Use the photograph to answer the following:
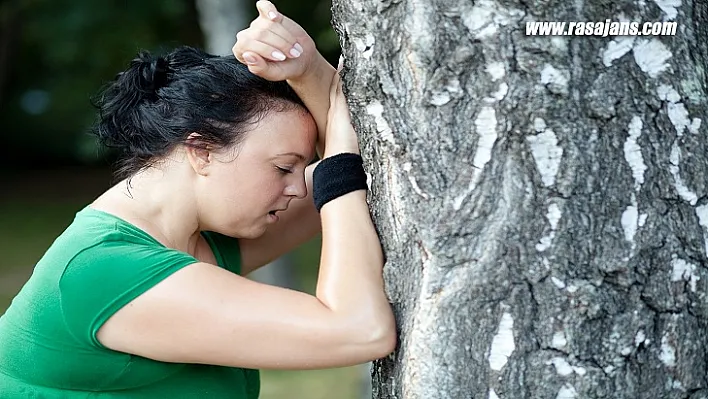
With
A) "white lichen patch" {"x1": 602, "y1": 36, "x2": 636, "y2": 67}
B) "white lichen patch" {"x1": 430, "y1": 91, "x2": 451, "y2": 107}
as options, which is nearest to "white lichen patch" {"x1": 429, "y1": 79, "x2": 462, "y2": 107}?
"white lichen patch" {"x1": 430, "y1": 91, "x2": 451, "y2": 107}

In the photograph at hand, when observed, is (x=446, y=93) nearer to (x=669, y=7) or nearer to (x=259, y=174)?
(x=669, y=7)

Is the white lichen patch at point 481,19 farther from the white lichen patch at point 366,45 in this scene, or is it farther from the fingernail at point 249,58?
the fingernail at point 249,58

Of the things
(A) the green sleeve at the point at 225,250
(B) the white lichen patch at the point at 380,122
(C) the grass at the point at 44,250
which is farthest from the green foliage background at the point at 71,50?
(B) the white lichen patch at the point at 380,122

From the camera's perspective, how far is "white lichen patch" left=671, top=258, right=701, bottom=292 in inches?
73.9

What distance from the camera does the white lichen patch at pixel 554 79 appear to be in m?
1.85

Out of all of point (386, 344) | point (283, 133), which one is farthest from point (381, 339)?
point (283, 133)

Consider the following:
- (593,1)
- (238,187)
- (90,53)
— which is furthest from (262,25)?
(90,53)

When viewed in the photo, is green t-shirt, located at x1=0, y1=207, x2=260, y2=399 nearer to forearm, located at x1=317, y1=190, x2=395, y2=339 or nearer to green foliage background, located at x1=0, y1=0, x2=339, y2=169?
forearm, located at x1=317, y1=190, x2=395, y2=339

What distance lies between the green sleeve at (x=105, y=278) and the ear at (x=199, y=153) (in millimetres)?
267

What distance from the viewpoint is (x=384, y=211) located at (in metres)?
2.09

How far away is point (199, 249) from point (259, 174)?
0.41m

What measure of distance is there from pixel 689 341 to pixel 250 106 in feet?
3.61

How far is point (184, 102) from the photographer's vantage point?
7.66 ft

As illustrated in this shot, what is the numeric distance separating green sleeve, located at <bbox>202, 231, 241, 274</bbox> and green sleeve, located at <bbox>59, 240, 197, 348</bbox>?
543 mm
